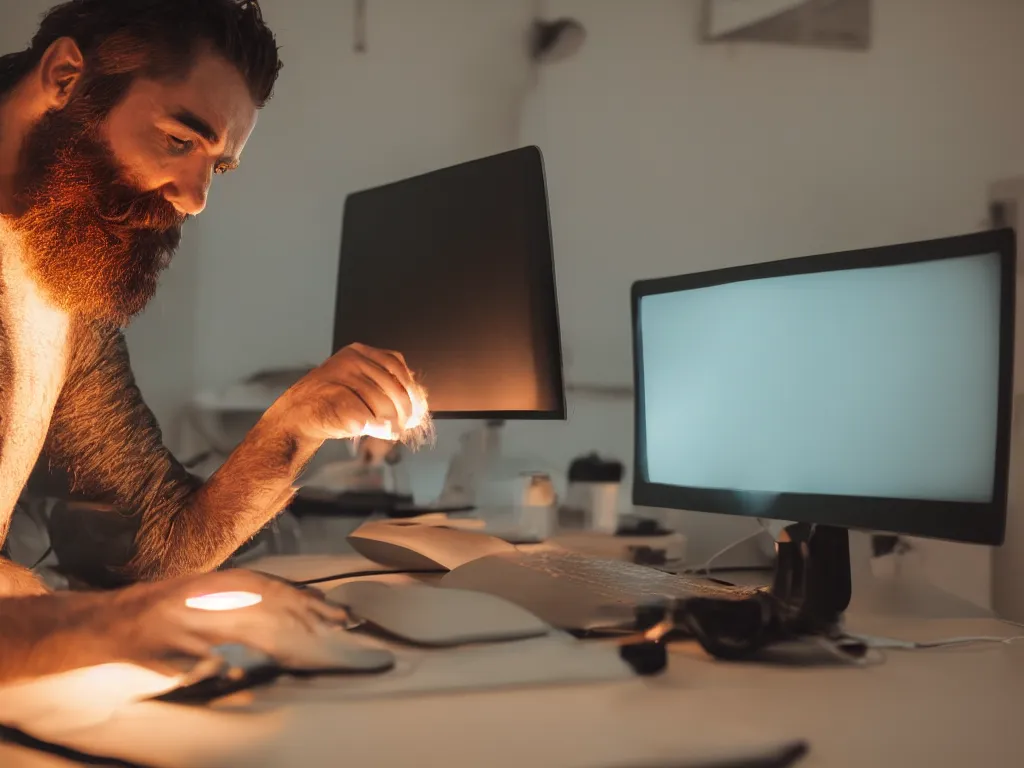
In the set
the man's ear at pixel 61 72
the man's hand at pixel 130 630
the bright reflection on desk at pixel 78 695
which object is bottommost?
the bright reflection on desk at pixel 78 695

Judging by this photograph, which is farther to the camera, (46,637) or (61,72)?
(61,72)

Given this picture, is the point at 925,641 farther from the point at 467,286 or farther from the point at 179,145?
the point at 179,145

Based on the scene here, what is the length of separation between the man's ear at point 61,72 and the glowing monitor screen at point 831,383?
76 cm

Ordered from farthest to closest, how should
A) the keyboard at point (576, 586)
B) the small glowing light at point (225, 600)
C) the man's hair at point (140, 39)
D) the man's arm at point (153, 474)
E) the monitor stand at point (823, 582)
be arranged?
the man's arm at point (153, 474)
the man's hair at point (140, 39)
the monitor stand at point (823, 582)
the keyboard at point (576, 586)
the small glowing light at point (225, 600)

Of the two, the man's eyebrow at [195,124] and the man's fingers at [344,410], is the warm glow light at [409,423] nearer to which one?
the man's fingers at [344,410]

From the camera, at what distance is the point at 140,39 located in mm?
956

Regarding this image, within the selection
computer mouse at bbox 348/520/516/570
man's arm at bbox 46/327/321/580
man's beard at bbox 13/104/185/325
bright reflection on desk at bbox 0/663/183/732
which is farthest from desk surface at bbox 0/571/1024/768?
man's beard at bbox 13/104/185/325

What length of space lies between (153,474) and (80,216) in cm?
36

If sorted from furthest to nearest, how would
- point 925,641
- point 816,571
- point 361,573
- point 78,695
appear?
1. point 361,573
2. point 816,571
3. point 925,641
4. point 78,695

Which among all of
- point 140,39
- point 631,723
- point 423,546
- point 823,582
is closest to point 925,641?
point 823,582

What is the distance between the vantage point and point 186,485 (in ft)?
3.73

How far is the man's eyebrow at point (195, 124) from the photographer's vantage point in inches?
37.8

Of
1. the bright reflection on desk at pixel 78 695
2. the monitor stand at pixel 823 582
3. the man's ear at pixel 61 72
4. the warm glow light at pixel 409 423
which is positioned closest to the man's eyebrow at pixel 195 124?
the man's ear at pixel 61 72

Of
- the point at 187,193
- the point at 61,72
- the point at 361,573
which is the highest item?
the point at 61,72
